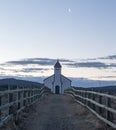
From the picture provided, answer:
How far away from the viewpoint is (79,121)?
18.3m

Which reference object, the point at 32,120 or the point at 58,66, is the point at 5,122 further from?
the point at 58,66

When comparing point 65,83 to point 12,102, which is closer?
point 12,102

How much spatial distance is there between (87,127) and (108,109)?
190cm

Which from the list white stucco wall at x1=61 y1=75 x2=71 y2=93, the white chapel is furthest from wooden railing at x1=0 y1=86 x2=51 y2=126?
white stucco wall at x1=61 y1=75 x2=71 y2=93

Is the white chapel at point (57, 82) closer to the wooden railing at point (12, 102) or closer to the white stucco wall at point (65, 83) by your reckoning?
the white stucco wall at point (65, 83)

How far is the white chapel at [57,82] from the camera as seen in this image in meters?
116

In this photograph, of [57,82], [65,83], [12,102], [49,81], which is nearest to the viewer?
[12,102]

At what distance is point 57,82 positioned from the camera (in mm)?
116938

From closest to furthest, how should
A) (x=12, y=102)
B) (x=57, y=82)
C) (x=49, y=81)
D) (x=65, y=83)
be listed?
(x=12, y=102)
(x=57, y=82)
(x=49, y=81)
(x=65, y=83)

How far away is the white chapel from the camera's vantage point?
116000 millimetres

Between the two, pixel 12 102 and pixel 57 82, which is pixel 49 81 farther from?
pixel 12 102

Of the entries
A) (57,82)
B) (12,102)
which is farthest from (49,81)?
(12,102)

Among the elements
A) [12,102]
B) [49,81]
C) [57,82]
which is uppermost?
[12,102]

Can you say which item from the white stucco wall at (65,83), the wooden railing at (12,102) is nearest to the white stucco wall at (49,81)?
the white stucco wall at (65,83)
